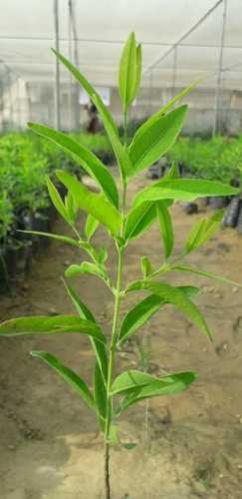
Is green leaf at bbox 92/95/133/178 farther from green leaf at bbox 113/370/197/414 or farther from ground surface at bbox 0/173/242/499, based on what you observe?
ground surface at bbox 0/173/242/499

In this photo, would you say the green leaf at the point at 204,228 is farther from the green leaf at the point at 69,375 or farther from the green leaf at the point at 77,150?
the green leaf at the point at 69,375

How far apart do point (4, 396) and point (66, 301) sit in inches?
51.3

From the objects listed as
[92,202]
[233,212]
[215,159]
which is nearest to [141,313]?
[92,202]

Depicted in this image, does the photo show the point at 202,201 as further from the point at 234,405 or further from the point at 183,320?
the point at 234,405

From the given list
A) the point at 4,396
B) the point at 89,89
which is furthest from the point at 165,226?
the point at 4,396

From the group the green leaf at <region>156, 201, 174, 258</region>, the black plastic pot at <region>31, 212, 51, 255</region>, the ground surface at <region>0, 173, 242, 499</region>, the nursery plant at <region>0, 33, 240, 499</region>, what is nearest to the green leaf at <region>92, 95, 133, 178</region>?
the nursery plant at <region>0, 33, 240, 499</region>

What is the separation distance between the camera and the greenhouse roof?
709cm

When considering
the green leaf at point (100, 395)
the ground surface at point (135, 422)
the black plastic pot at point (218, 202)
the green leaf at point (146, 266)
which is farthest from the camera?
the black plastic pot at point (218, 202)

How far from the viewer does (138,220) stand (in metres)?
1.19

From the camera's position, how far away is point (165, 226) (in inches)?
47.4

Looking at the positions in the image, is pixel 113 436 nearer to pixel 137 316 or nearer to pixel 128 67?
pixel 137 316

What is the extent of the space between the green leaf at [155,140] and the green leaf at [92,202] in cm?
10

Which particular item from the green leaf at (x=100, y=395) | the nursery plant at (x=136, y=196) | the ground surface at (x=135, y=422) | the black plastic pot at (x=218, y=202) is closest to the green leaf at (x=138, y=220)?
the nursery plant at (x=136, y=196)

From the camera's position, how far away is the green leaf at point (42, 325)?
1066 mm
